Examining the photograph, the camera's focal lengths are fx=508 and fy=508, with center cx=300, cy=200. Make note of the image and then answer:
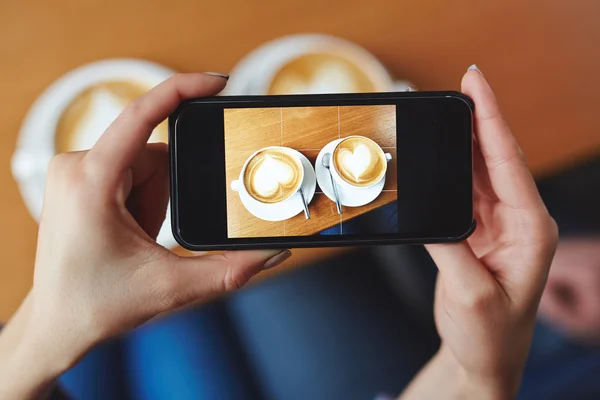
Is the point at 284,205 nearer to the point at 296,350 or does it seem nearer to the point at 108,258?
the point at 108,258

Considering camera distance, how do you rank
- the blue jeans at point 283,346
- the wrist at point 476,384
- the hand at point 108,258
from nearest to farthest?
the hand at point 108,258
the wrist at point 476,384
the blue jeans at point 283,346

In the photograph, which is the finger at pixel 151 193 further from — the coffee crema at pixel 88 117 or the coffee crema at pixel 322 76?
the coffee crema at pixel 322 76

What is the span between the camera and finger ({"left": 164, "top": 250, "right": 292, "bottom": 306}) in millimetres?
421

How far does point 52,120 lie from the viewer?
21.8 inches

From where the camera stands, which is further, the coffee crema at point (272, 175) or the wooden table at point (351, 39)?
the wooden table at point (351, 39)

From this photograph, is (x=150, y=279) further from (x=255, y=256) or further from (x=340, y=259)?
(x=340, y=259)

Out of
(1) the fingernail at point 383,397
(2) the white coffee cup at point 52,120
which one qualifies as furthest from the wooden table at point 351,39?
(1) the fingernail at point 383,397

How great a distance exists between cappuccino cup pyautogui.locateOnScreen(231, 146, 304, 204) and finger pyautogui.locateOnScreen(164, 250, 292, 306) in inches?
2.0

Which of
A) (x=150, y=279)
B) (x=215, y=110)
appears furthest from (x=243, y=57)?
(x=150, y=279)

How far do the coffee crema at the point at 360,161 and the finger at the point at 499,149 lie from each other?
9 centimetres

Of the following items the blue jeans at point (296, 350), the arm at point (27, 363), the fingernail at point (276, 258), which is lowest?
Result: the blue jeans at point (296, 350)

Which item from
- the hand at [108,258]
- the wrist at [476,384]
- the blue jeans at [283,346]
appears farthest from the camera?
the blue jeans at [283,346]

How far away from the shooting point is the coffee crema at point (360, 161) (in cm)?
43

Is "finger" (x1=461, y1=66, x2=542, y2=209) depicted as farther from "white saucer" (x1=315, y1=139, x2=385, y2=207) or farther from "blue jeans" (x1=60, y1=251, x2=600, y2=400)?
"blue jeans" (x1=60, y1=251, x2=600, y2=400)
